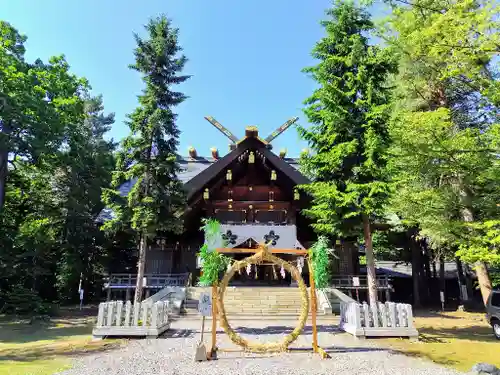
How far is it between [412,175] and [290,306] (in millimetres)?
7352

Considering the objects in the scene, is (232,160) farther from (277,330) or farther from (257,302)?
(277,330)

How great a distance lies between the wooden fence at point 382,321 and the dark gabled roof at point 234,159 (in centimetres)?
893

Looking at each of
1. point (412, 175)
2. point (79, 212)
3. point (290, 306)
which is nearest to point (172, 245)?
point (79, 212)

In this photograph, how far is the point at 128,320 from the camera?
9.52m

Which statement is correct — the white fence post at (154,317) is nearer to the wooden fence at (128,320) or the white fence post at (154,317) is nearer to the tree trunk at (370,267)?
the wooden fence at (128,320)

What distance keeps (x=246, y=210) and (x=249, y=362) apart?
41.6ft

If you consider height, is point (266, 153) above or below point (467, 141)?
above

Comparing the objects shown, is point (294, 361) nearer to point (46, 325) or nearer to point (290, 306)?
point (290, 306)

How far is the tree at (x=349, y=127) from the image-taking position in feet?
33.7

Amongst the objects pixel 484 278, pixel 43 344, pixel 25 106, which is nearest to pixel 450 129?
pixel 484 278

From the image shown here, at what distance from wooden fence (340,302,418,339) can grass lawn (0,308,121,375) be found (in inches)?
265

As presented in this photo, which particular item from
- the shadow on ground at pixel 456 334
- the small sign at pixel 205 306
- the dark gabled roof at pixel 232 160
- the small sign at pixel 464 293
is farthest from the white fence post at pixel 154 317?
the small sign at pixel 464 293

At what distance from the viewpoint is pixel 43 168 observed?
67.7 feet

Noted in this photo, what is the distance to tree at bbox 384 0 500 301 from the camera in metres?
8.53
